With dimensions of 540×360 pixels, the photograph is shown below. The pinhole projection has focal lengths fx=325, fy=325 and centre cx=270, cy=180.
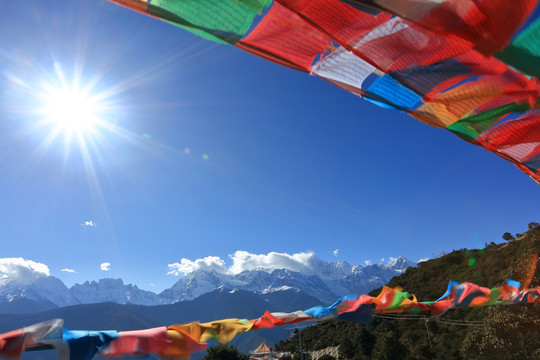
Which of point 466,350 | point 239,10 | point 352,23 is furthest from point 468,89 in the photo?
point 466,350

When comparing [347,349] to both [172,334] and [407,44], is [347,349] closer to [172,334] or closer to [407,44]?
[172,334]

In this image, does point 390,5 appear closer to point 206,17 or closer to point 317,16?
point 317,16

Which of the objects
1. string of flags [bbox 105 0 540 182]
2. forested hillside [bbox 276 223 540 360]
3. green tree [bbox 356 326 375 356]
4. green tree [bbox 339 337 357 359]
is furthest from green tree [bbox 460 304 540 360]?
green tree [bbox 339 337 357 359]

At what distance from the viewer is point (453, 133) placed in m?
3.22

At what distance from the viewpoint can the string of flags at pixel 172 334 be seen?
382 cm

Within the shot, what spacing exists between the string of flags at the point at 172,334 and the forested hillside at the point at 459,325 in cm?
90

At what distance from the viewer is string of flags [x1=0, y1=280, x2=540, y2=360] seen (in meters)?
3.82

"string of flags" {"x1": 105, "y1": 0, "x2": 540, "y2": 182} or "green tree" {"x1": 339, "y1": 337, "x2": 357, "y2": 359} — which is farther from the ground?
"string of flags" {"x1": 105, "y1": 0, "x2": 540, "y2": 182}

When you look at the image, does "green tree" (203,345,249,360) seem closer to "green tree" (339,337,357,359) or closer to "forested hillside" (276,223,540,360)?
"forested hillside" (276,223,540,360)

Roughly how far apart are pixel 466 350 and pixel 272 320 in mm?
13215

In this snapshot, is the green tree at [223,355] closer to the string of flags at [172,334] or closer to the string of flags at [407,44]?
the string of flags at [172,334]

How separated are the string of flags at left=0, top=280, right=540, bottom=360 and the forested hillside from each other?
901 mm

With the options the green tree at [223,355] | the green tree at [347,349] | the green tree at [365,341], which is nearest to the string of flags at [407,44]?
the green tree at [365,341]

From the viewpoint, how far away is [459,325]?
80.4 ft
